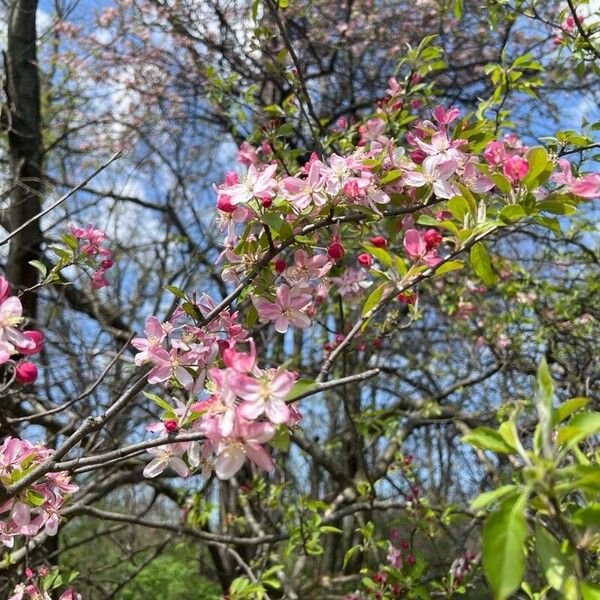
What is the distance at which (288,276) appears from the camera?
4.79ft

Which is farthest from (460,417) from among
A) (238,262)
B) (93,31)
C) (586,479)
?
(93,31)

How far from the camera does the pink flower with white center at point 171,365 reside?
1.29 m

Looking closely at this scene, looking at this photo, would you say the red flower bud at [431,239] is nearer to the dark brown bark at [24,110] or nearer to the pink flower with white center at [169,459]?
the pink flower with white center at [169,459]

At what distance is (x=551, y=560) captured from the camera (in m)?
0.76

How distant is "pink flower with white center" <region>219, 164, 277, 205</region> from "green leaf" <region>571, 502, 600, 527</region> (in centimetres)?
85

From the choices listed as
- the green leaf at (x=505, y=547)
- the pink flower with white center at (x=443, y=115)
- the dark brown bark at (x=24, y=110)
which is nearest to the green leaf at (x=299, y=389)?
the green leaf at (x=505, y=547)

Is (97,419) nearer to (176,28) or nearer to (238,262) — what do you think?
(238,262)

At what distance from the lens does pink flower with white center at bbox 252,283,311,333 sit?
1.37 metres

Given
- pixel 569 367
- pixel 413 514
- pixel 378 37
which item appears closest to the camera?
pixel 413 514

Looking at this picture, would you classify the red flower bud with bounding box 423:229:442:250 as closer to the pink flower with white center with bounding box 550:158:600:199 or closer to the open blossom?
the pink flower with white center with bounding box 550:158:600:199

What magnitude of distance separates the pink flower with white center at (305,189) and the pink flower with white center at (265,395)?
1.75ft

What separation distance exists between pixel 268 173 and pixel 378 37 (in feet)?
15.9

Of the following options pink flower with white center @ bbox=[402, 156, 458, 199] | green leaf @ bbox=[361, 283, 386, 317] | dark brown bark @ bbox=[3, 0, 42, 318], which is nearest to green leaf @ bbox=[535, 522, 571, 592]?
green leaf @ bbox=[361, 283, 386, 317]

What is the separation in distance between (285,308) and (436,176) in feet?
1.50
